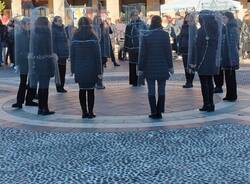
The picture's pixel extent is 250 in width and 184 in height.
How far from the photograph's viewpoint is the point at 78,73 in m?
9.62

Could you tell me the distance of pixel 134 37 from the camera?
535 inches

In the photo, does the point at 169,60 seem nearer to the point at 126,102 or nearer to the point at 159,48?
the point at 159,48

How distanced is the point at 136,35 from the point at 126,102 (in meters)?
2.63

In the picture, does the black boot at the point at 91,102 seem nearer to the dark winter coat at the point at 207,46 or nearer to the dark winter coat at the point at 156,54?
the dark winter coat at the point at 156,54

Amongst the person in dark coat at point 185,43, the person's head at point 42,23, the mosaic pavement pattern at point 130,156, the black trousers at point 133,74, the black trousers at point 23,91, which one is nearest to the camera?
the mosaic pavement pattern at point 130,156

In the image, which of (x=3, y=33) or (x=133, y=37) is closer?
(x=133, y=37)

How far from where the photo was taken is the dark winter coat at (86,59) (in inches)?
375

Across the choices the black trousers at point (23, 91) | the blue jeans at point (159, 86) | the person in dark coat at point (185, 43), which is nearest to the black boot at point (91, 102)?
the blue jeans at point (159, 86)

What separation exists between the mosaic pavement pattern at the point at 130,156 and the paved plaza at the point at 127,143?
11 mm

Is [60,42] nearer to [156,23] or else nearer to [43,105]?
[43,105]

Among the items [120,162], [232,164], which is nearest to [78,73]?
[120,162]

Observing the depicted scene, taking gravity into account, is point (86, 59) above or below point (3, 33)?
below

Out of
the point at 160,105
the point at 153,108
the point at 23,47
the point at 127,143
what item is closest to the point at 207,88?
the point at 160,105

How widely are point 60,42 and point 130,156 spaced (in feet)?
21.5
